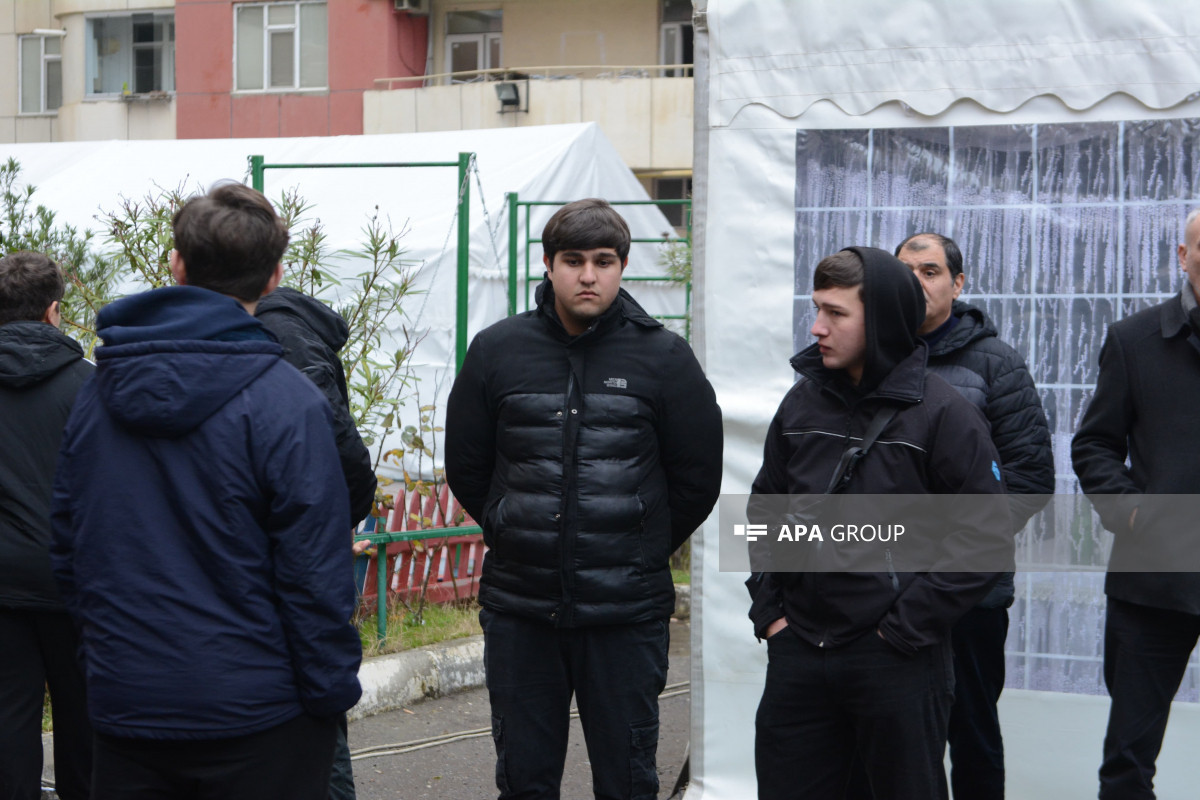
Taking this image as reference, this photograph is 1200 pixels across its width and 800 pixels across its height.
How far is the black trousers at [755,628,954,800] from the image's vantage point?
10.3ft

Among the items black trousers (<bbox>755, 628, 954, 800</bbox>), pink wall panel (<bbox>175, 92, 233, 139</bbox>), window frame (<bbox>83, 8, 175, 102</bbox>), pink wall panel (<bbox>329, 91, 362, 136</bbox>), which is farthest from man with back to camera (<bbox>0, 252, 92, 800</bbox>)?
window frame (<bbox>83, 8, 175, 102</bbox>)

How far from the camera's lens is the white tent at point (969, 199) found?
168 inches

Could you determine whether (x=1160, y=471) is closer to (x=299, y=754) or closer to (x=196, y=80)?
(x=299, y=754)

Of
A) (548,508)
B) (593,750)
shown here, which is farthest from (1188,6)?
(593,750)

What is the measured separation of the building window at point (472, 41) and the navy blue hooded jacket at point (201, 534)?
21.7 metres

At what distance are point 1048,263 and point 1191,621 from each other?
4.39ft

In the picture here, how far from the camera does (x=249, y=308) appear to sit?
2.54m

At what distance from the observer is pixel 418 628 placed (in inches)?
267

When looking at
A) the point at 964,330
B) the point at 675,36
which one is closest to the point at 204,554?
the point at 964,330

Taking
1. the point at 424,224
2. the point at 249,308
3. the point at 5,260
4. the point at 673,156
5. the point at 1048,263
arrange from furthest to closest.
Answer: the point at 673,156 → the point at 424,224 → the point at 1048,263 → the point at 5,260 → the point at 249,308

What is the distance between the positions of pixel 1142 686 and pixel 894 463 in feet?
3.64

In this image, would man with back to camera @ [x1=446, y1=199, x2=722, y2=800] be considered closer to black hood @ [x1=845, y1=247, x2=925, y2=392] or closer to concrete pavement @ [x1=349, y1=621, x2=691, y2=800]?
black hood @ [x1=845, y1=247, x2=925, y2=392]

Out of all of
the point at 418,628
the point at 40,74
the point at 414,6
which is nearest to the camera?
the point at 418,628

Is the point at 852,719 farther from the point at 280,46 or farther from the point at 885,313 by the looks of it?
the point at 280,46
